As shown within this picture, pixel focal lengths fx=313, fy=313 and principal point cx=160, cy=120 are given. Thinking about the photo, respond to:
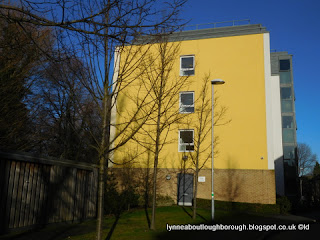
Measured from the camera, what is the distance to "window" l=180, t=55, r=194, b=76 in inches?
976

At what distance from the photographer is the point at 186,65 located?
991 inches

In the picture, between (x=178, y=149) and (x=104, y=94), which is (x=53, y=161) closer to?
(x=104, y=94)

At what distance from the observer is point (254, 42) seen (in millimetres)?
23828

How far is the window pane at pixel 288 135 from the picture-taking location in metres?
41.8

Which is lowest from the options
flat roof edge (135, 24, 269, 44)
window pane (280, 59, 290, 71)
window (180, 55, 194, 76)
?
window (180, 55, 194, 76)

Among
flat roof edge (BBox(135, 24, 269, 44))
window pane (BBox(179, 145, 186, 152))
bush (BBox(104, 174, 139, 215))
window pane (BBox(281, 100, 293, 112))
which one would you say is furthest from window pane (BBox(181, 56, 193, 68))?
window pane (BBox(281, 100, 293, 112))

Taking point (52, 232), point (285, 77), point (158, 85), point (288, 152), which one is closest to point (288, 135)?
point (288, 152)

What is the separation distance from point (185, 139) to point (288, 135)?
24172 millimetres

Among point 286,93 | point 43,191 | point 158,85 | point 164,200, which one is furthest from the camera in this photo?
point 286,93

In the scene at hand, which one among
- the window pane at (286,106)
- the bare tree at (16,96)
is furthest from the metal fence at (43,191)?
the window pane at (286,106)

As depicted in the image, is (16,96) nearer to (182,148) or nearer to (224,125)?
(182,148)

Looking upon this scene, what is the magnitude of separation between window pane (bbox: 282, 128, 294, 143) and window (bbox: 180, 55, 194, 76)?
23.1 metres

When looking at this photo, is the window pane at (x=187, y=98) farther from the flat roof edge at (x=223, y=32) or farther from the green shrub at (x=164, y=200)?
the green shrub at (x=164, y=200)

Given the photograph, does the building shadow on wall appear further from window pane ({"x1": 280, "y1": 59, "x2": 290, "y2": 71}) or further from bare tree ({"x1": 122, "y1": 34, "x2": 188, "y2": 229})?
window pane ({"x1": 280, "y1": 59, "x2": 290, "y2": 71})
